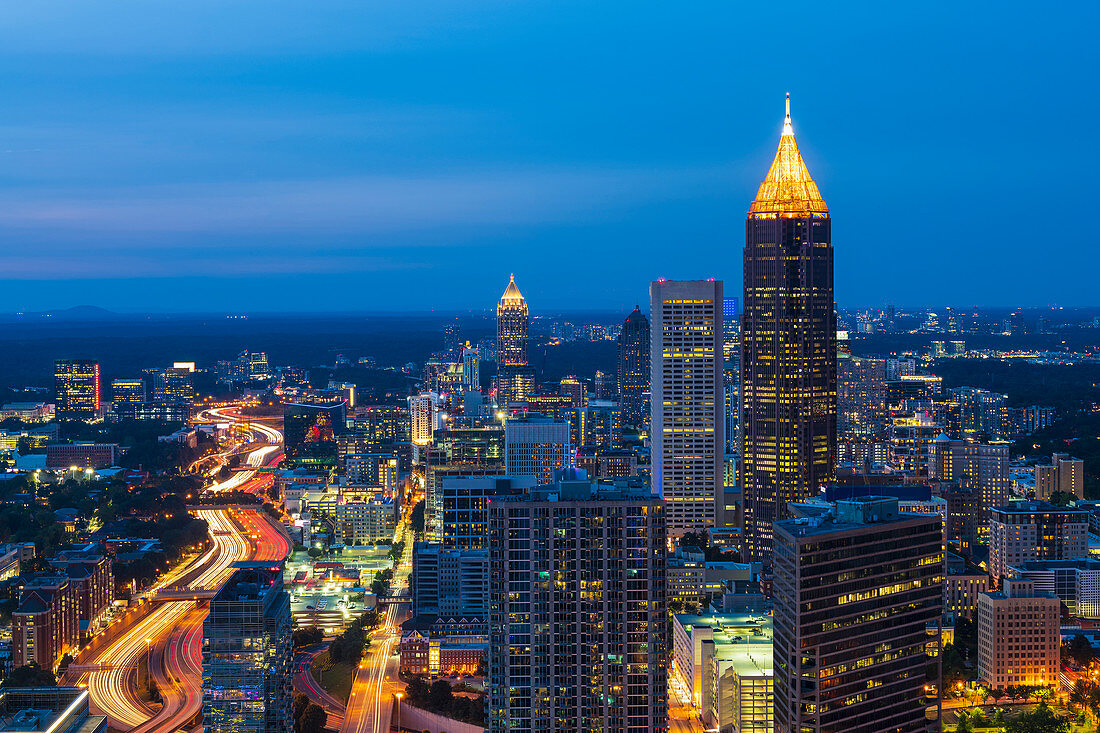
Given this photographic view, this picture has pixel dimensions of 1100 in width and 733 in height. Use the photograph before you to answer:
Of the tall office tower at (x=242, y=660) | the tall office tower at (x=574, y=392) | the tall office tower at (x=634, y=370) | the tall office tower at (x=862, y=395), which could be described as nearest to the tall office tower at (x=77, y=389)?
the tall office tower at (x=574, y=392)

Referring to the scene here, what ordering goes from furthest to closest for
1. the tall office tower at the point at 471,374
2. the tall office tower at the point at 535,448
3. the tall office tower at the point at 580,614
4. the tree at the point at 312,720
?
the tall office tower at the point at 471,374
the tall office tower at the point at 535,448
the tree at the point at 312,720
the tall office tower at the point at 580,614

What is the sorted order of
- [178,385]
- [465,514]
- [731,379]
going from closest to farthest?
[465,514], [731,379], [178,385]

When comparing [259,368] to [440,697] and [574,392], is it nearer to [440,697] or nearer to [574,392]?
[574,392]

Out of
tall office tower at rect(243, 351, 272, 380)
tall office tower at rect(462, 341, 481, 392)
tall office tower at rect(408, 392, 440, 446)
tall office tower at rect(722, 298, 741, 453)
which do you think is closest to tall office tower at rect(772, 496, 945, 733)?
tall office tower at rect(722, 298, 741, 453)

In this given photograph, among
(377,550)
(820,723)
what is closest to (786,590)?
(820,723)

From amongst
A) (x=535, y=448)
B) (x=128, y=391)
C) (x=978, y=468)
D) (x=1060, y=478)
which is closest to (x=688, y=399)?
→ (x=535, y=448)

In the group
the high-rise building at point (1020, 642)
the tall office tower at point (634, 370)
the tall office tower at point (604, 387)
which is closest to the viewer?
the high-rise building at point (1020, 642)

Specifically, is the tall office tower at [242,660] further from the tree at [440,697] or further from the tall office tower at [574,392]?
the tall office tower at [574,392]
